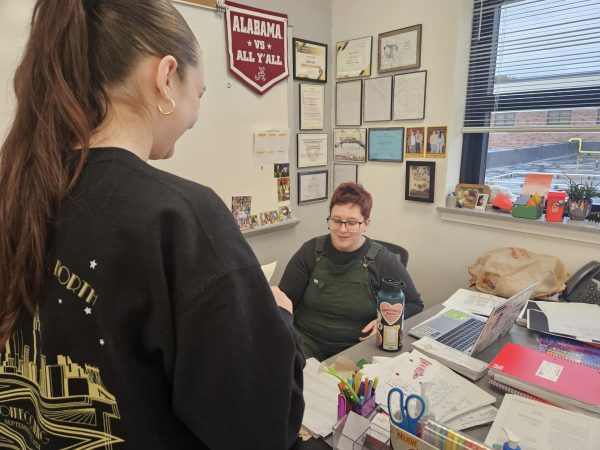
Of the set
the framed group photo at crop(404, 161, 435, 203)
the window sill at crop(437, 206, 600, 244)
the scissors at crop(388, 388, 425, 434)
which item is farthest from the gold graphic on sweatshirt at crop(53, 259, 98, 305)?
the framed group photo at crop(404, 161, 435, 203)

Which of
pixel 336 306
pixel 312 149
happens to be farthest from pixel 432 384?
pixel 312 149

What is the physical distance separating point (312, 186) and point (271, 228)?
0.54 metres

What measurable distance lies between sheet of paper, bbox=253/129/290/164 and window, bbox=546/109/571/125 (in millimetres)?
1489

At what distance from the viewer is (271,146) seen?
246 centimetres

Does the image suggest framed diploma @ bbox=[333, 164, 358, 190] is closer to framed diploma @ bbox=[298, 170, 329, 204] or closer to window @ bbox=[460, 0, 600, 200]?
framed diploma @ bbox=[298, 170, 329, 204]

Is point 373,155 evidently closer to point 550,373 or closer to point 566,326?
point 566,326

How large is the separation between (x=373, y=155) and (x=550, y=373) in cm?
194

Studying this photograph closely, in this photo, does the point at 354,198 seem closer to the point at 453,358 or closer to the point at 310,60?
the point at 453,358

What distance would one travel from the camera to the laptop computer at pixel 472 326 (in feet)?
4.05

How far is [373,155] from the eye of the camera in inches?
110

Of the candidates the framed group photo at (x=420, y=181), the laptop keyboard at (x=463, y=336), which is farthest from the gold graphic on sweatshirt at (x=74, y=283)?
the framed group photo at (x=420, y=181)

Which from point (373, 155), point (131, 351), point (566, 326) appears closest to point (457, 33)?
point (373, 155)

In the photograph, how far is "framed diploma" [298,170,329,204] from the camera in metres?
2.83


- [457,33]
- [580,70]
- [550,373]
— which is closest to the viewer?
[550,373]
